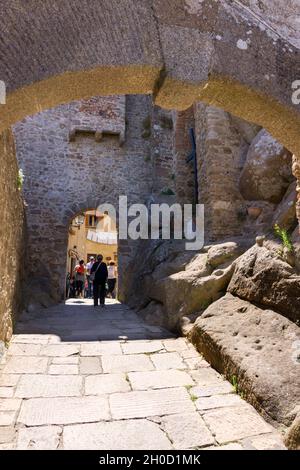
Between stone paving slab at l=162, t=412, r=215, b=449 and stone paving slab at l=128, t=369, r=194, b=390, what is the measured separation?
21.3 inches

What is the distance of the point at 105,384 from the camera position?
2.88 meters

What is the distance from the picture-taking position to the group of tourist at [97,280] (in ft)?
24.3

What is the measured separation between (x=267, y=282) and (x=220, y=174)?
11.6 feet

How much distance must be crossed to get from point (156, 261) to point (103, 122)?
17.4 feet

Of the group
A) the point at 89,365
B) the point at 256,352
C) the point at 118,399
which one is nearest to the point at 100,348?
the point at 89,365

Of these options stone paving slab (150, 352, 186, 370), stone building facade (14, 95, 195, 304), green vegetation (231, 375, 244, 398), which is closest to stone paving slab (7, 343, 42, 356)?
stone paving slab (150, 352, 186, 370)

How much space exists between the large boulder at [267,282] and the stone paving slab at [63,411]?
67.4 inches

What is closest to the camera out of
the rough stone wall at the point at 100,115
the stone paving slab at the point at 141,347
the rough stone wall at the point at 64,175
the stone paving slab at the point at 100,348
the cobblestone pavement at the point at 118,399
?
the cobblestone pavement at the point at 118,399

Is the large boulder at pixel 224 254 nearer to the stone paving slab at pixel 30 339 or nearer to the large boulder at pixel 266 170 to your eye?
the large boulder at pixel 266 170

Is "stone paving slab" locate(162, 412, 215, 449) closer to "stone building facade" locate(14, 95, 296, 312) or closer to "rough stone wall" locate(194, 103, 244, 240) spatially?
"rough stone wall" locate(194, 103, 244, 240)

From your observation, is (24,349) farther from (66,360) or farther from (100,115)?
(100,115)

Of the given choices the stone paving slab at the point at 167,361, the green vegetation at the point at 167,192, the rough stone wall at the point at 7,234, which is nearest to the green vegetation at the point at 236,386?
the stone paving slab at the point at 167,361

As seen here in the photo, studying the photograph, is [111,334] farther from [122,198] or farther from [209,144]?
[122,198]

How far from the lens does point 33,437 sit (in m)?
2.02
